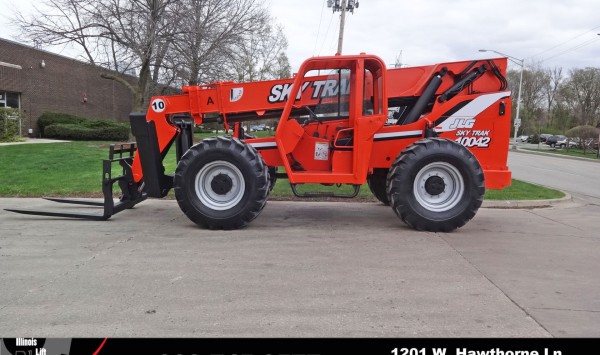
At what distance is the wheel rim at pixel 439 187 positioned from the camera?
6.55 m

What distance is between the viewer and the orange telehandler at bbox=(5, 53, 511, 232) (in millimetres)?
6477

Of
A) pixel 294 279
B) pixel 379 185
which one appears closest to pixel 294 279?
pixel 294 279

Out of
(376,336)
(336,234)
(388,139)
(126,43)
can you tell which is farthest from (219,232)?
(126,43)

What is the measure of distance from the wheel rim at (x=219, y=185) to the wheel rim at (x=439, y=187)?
104 inches

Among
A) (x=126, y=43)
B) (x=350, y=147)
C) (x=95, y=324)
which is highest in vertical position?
(x=126, y=43)

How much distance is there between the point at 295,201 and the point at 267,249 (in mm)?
3726

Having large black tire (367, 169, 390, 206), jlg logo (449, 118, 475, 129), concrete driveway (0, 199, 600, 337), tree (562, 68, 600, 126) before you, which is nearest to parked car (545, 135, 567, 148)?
tree (562, 68, 600, 126)

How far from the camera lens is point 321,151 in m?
7.16

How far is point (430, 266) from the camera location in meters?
4.96

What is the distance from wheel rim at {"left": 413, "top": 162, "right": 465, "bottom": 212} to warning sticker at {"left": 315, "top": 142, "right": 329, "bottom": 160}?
58.4 inches

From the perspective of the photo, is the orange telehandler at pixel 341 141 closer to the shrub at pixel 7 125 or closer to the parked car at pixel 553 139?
the shrub at pixel 7 125

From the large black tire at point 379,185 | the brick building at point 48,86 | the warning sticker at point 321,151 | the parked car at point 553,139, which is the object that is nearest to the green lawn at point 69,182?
the large black tire at point 379,185

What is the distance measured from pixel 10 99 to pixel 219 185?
27351 mm

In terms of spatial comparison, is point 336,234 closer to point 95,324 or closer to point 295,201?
point 295,201
